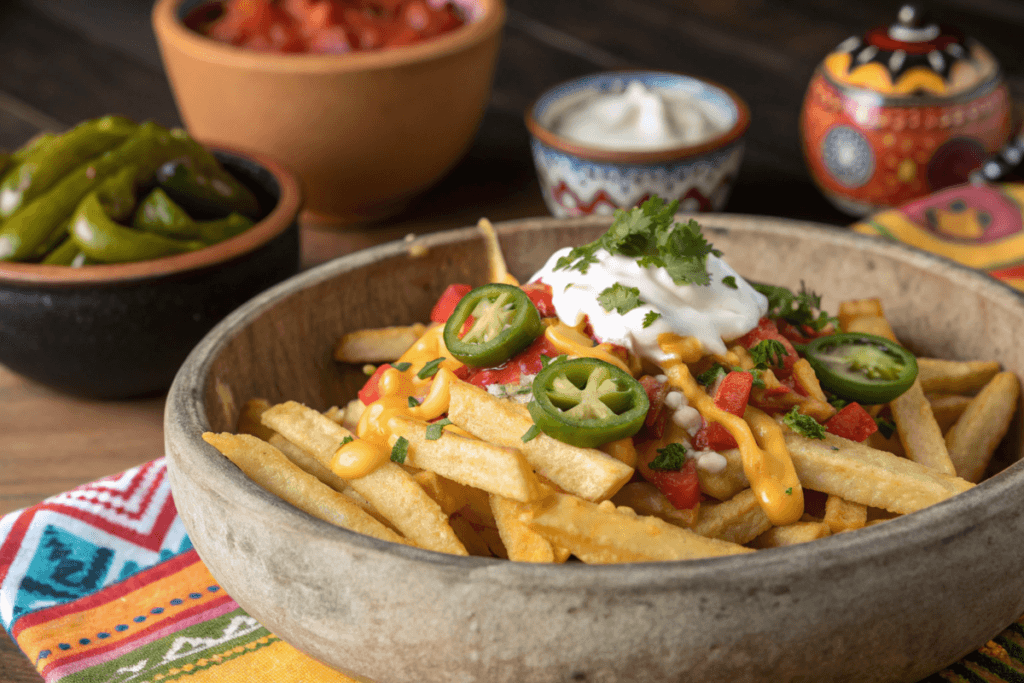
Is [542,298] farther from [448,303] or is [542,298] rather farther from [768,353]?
[768,353]

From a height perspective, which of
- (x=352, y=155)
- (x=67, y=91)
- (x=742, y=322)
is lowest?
(x=67, y=91)

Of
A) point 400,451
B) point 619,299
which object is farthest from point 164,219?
point 619,299

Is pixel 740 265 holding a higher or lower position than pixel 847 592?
lower

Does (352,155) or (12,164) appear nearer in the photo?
(12,164)

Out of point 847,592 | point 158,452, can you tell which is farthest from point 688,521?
point 158,452

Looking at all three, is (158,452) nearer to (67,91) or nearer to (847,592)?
(847,592)

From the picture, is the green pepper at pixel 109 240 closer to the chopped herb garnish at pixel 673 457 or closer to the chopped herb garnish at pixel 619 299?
the chopped herb garnish at pixel 619 299

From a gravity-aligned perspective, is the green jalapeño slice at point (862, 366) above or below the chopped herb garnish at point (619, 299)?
below

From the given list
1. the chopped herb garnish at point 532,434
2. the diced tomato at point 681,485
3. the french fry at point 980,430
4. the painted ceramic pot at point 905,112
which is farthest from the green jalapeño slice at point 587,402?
the painted ceramic pot at point 905,112
